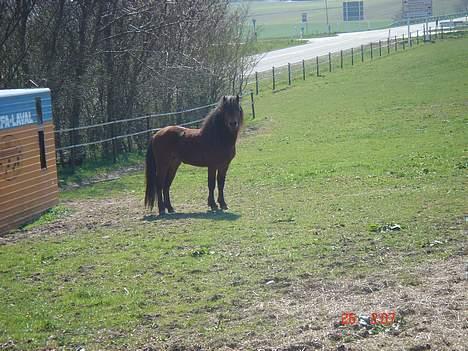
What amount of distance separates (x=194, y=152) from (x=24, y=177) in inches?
123

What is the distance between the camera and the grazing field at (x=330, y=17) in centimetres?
10725

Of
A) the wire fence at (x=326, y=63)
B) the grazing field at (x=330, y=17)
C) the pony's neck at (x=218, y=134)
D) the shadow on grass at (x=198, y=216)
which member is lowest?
the shadow on grass at (x=198, y=216)

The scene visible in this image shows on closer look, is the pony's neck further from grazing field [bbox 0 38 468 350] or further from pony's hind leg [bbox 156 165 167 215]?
grazing field [bbox 0 38 468 350]

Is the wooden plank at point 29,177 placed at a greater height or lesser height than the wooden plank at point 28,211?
greater

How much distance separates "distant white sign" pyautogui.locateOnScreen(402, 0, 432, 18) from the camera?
77938 mm

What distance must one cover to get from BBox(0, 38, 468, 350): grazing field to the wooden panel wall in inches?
16.7

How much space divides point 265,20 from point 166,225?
127850 mm

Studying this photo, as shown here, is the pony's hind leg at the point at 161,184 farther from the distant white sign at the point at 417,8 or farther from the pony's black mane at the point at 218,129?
the distant white sign at the point at 417,8

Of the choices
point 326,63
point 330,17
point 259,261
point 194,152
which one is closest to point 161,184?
point 194,152

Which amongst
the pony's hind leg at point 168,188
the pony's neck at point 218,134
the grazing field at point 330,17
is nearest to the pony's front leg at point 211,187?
the pony's neck at point 218,134

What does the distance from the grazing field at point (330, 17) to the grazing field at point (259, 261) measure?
74850 millimetres

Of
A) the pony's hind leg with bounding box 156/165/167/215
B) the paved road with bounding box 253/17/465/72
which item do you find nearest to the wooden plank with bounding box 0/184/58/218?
the pony's hind leg with bounding box 156/165/167/215

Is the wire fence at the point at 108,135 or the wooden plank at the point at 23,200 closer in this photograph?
the wooden plank at the point at 23,200

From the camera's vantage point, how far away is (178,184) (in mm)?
18234
